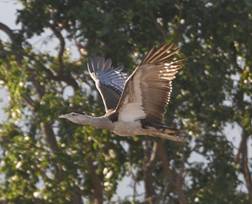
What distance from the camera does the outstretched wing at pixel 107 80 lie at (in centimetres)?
1013

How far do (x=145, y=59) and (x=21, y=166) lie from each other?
5.99 meters

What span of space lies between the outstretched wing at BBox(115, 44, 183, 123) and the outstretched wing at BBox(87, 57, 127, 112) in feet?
2.59

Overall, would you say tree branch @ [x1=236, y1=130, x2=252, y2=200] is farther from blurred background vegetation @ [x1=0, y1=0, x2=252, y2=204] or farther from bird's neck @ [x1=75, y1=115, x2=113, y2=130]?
bird's neck @ [x1=75, y1=115, x2=113, y2=130]

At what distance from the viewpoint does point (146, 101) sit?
9016mm

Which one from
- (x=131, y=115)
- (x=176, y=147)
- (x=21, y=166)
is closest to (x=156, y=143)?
(x=176, y=147)

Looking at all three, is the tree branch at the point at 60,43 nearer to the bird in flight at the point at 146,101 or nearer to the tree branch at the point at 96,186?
the tree branch at the point at 96,186

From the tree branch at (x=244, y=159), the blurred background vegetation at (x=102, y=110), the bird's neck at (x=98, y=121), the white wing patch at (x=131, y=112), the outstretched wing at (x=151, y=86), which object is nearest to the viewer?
the outstretched wing at (x=151, y=86)

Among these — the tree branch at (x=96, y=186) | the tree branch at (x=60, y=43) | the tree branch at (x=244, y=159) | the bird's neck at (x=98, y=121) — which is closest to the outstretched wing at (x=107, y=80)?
the bird's neck at (x=98, y=121)

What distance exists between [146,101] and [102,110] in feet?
15.2

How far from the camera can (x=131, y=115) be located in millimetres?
8984

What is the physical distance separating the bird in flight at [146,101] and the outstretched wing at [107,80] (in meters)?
0.49

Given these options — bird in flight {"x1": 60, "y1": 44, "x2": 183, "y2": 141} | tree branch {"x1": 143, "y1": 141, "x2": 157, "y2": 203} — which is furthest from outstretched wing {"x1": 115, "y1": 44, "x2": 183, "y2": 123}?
tree branch {"x1": 143, "y1": 141, "x2": 157, "y2": 203}

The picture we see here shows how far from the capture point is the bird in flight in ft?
27.9

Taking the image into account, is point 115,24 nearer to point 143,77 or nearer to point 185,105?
point 185,105
